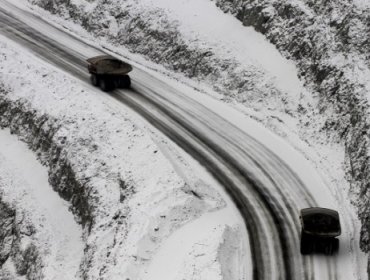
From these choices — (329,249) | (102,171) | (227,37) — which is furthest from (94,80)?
(329,249)

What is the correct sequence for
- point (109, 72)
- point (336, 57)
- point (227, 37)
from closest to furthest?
point (336, 57) → point (109, 72) → point (227, 37)

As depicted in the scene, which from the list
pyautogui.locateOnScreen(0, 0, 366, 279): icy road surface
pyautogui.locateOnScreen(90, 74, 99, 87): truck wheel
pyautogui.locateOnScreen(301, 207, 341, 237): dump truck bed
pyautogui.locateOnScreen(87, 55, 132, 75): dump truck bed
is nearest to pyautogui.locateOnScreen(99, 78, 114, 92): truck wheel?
pyautogui.locateOnScreen(90, 74, 99, 87): truck wheel

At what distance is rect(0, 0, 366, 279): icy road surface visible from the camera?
18.7m

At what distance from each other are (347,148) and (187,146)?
777 centimetres

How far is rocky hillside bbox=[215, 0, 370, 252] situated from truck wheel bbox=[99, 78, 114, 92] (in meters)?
9.76

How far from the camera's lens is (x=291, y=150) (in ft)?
83.1

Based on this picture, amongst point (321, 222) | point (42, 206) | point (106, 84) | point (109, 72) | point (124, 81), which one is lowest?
point (42, 206)

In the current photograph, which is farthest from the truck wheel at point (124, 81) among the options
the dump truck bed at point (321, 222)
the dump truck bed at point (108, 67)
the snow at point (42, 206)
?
the dump truck bed at point (321, 222)

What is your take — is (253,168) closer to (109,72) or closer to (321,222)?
(321,222)

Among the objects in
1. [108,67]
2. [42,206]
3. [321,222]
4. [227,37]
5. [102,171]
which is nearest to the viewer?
[321,222]

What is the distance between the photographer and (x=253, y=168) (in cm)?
2414

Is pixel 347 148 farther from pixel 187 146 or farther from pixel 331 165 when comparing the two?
pixel 187 146

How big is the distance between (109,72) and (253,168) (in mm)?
11412

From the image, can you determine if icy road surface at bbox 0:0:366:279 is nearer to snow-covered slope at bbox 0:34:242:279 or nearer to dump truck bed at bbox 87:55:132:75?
snow-covered slope at bbox 0:34:242:279
